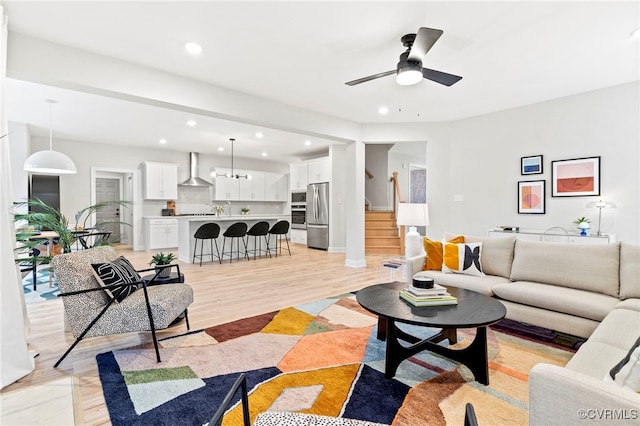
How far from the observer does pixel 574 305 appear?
243cm

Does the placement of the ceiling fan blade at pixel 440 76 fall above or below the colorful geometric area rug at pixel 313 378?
above

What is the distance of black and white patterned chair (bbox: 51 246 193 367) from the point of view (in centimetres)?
223

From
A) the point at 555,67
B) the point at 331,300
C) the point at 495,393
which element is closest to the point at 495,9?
the point at 555,67

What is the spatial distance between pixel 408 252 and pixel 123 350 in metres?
3.63

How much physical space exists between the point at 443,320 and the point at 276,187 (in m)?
9.22

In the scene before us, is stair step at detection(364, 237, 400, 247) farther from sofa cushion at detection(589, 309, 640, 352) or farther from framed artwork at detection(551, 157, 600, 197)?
sofa cushion at detection(589, 309, 640, 352)

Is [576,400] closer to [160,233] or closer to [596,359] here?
[596,359]

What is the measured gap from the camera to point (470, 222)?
18.6ft

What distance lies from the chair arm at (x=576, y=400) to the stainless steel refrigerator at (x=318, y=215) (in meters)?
7.13

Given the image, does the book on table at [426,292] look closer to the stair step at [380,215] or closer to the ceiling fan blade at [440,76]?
the ceiling fan blade at [440,76]

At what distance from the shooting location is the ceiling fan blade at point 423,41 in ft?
7.51

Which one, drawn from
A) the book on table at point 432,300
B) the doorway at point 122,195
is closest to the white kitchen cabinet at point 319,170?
the doorway at point 122,195

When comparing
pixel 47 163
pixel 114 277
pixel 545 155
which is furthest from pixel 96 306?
pixel 545 155

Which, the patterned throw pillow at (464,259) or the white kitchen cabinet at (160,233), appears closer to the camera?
the patterned throw pillow at (464,259)
